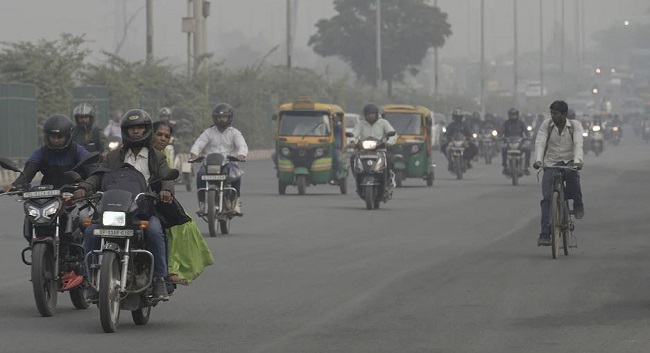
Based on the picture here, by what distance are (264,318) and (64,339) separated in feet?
Answer: 5.77

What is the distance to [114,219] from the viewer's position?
1192 centimetres

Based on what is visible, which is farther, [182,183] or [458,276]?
[182,183]

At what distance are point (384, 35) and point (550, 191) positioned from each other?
284 feet

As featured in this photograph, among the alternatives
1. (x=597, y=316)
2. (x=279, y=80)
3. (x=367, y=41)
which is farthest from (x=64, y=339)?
(x=367, y=41)

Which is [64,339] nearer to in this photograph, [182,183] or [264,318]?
[264,318]

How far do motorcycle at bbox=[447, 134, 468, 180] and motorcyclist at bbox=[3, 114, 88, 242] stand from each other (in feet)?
91.7

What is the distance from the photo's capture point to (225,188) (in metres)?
21.9

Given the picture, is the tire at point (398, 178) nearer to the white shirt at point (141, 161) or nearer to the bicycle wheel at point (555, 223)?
the bicycle wheel at point (555, 223)

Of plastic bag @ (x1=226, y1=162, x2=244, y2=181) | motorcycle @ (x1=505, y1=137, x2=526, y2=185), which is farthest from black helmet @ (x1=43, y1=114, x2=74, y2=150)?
motorcycle @ (x1=505, y1=137, x2=526, y2=185)

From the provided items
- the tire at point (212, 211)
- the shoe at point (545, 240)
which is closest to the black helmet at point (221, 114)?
the tire at point (212, 211)

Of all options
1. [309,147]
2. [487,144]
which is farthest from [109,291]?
[487,144]

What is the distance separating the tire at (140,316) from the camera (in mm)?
12492

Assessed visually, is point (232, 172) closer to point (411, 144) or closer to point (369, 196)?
point (369, 196)

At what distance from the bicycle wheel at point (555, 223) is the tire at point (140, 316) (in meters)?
6.66
